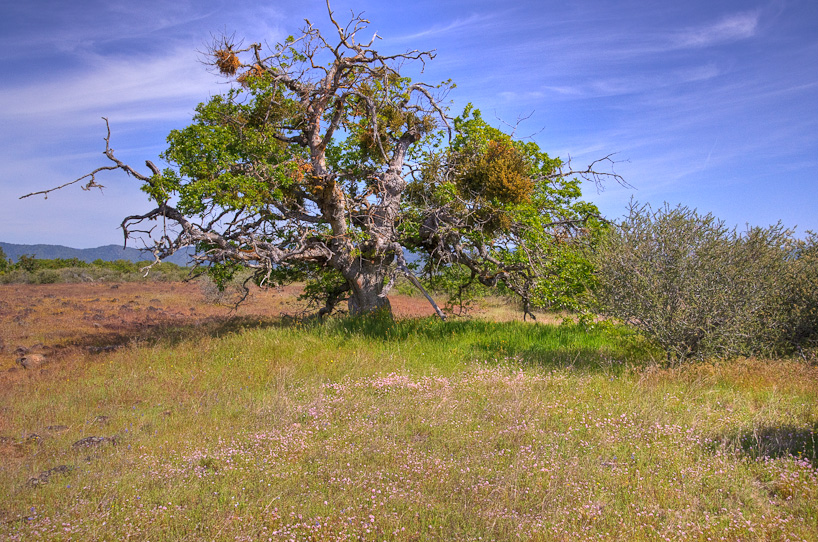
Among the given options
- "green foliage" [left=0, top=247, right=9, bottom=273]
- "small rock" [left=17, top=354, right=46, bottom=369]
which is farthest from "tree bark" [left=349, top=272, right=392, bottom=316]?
"green foliage" [left=0, top=247, right=9, bottom=273]

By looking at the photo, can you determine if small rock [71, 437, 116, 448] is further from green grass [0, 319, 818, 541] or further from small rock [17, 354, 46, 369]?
small rock [17, 354, 46, 369]

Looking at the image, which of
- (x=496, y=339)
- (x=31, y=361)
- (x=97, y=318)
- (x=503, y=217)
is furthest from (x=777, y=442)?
(x=97, y=318)

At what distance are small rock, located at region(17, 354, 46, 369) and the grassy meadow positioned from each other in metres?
1.48

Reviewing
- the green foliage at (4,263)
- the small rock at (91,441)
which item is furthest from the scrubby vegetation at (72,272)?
the small rock at (91,441)

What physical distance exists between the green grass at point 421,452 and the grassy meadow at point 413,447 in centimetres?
3

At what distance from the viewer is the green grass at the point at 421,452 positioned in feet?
13.7

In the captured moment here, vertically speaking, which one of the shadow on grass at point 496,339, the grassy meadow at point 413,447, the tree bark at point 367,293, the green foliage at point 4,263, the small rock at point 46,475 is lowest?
the small rock at point 46,475

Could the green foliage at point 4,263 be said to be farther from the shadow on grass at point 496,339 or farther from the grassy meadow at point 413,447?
the grassy meadow at point 413,447

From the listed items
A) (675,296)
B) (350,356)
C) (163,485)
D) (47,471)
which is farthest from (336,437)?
(675,296)

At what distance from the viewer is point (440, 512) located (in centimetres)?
434

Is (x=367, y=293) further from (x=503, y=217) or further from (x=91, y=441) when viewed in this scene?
(x=91, y=441)

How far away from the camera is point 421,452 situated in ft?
17.7

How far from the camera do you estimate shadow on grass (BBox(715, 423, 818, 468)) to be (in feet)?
17.3

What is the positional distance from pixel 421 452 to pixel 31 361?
11.1 meters
